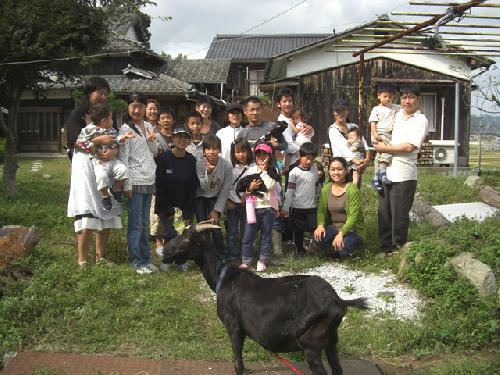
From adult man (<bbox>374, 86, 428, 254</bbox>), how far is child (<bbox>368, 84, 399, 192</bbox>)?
0.09 metres

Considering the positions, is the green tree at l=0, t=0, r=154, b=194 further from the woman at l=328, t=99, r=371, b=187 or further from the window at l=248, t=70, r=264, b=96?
the window at l=248, t=70, r=264, b=96

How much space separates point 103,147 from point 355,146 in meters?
3.23

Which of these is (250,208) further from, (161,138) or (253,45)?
(253,45)

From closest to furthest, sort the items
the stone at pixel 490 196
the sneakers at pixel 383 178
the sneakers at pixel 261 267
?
the sneakers at pixel 261 267, the sneakers at pixel 383 178, the stone at pixel 490 196

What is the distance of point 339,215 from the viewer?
686cm

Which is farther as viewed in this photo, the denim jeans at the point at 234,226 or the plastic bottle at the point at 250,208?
the denim jeans at the point at 234,226

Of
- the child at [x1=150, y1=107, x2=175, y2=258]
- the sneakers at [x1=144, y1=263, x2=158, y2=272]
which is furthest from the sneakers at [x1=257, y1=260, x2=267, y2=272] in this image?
the child at [x1=150, y1=107, x2=175, y2=258]

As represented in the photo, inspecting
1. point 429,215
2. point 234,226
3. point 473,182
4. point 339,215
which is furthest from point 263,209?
point 473,182

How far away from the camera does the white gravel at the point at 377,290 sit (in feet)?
17.4

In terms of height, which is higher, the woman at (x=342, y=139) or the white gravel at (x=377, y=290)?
the woman at (x=342, y=139)

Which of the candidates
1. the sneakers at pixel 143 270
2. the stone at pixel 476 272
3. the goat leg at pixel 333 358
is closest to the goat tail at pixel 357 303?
the goat leg at pixel 333 358

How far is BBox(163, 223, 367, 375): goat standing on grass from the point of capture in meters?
3.62

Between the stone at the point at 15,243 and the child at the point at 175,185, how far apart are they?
1445 mm

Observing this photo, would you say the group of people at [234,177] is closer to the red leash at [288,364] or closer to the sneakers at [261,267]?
the sneakers at [261,267]
